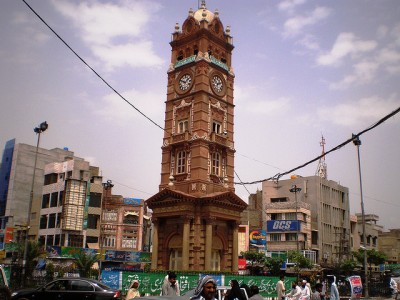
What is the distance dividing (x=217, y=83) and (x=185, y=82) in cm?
336

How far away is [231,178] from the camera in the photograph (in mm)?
43469

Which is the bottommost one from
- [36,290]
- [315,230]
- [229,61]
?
[36,290]

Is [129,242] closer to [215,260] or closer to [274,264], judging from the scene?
[274,264]

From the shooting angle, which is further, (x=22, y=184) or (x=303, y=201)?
(x=303, y=201)

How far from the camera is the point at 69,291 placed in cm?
1748

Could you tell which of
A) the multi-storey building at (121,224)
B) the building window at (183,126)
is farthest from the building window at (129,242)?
the building window at (183,126)

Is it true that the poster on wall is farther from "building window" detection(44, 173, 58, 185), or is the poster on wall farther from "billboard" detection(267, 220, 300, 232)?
"building window" detection(44, 173, 58, 185)

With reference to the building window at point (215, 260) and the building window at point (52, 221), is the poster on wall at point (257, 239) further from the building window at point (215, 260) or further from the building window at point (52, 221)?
the building window at point (52, 221)

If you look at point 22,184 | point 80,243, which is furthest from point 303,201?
point 22,184

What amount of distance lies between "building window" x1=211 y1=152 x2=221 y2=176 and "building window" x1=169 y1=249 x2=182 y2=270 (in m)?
8.40

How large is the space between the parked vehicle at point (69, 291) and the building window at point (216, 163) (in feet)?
82.2

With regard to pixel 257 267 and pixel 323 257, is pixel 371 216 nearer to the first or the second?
pixel 323 257

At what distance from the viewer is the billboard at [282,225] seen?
2594 inches

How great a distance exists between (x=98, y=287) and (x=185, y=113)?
89.3ft
